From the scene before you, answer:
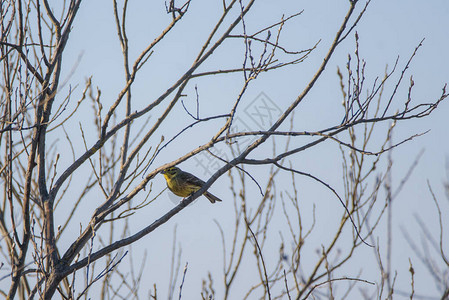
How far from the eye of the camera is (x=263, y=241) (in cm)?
568

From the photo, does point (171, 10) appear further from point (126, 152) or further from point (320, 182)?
point (320, 182)

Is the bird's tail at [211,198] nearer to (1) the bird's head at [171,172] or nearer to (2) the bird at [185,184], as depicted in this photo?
(2) the bird at [185,184]

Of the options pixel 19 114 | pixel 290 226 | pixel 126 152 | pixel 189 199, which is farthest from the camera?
pixel 290 226

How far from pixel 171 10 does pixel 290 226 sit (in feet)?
8.36

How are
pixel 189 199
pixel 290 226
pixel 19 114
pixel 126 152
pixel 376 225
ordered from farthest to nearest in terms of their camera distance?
1. pixel 290 226
2. pixel 376 225
3. pixel 126 152
4. pixel 189 199
5. pixel 19 114

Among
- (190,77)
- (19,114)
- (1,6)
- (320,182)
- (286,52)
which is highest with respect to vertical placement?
(1,6)

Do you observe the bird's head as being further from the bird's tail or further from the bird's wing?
the bird's tail

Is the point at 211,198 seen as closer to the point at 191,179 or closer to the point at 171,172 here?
the point at 191,179

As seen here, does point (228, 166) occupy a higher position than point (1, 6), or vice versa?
point (1, 6)

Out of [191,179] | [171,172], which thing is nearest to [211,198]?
[191,179]

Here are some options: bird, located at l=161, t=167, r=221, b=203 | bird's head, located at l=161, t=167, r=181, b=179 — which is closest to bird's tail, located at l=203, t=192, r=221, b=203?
bird, located at l=161, t=167, r=221, b=203

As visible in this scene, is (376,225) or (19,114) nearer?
(19,114)

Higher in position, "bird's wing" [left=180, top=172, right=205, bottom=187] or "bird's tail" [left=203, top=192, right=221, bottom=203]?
"bird's wing" [left=180, top=172, right=205, bottom=187]

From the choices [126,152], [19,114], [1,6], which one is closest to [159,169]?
[126,152]
